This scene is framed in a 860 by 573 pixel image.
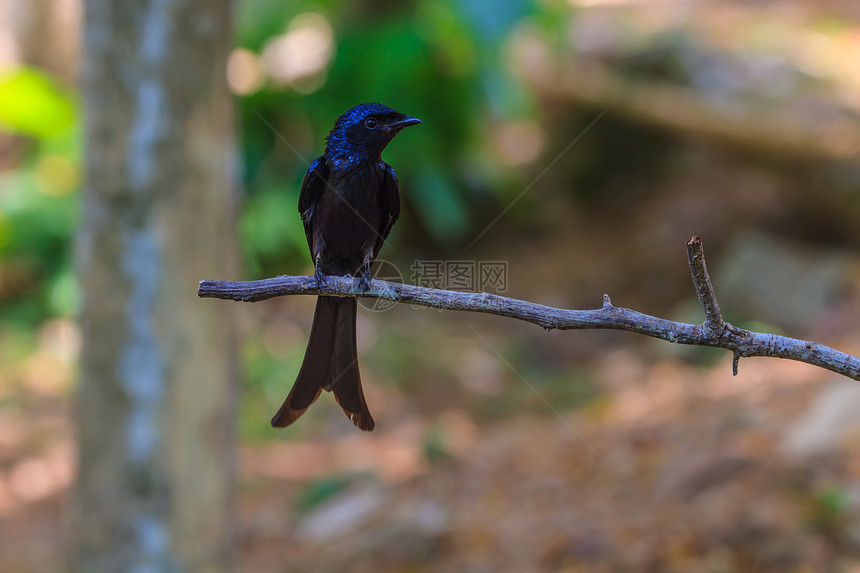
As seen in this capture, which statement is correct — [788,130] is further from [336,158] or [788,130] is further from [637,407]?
[336,158]

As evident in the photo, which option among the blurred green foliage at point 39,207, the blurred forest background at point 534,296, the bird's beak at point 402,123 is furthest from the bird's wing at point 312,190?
the blurred green foliage at point 39,207

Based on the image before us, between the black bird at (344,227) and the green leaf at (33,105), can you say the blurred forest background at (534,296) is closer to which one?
the green leaf at (33,105)

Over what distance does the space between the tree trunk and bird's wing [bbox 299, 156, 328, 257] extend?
8.42ft

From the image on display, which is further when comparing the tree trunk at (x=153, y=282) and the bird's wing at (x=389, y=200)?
the tree trunk at (x=153, y=282)

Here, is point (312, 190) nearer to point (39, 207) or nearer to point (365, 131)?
point (365, 131)

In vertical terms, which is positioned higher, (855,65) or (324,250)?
(855,65)

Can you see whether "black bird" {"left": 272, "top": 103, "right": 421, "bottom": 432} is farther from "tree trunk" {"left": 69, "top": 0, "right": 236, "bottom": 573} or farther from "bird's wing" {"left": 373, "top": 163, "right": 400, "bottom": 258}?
"tree trunk" {"left": 69, "top": 0, "right": 236, "bottom": 573}

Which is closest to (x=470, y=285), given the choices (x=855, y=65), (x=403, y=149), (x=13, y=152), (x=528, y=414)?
(x=403, y=149)

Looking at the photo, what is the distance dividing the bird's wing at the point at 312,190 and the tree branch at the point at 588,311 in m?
0.19

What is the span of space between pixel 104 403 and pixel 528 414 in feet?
12.7

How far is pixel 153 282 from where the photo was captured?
4090 millimetres

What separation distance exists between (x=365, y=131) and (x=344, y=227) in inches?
15.5

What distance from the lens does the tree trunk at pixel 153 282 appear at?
159 inches

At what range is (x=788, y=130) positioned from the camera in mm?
8406
